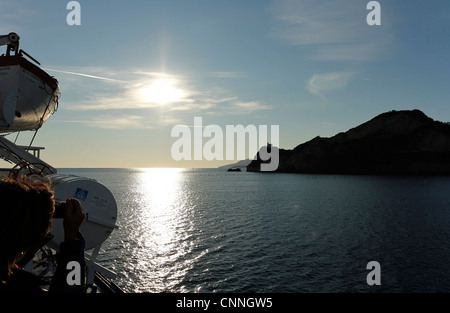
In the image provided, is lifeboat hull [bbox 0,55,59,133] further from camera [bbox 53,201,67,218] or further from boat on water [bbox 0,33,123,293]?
camera [bbox 53,201,67,218]

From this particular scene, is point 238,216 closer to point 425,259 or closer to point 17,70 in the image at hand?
point 425,259

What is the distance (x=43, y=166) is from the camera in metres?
17.1

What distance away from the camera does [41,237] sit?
6.89ft

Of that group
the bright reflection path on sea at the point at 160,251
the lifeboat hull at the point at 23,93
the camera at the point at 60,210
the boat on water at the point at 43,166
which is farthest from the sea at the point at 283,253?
the camera at the point at 60,210

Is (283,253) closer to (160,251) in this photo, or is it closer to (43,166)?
(160,251)

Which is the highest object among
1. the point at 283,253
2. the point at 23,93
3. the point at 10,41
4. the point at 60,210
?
the point at 10,41

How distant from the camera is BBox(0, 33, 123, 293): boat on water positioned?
12438 millimetres

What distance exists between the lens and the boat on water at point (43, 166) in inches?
490

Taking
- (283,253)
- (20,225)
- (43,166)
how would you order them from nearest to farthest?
(20,225), (43,166), (283,253)

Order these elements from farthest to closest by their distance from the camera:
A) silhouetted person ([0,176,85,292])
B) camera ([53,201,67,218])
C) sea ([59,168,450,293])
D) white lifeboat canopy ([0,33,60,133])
→ sea ([59,168,450,293]) → white lifeboat canopy ([0,33,60,133]) → camera ([53,201,67,218]) → silhouetted person ([0,176,85,292])

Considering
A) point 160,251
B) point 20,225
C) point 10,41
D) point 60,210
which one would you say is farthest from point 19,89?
point 160,251

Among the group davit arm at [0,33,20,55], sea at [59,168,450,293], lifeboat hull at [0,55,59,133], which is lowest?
sea at [59,168,450,293]

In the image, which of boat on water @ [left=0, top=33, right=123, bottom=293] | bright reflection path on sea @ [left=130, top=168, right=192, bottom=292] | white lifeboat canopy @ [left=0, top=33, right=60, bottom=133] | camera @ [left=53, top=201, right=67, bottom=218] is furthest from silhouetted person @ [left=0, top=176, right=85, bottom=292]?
bright reflection path on sea @ [left=130, top=168, right=192, bottom=292]
